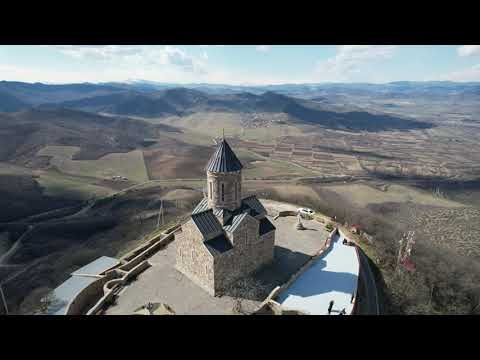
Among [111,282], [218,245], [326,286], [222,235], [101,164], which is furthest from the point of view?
[101,164]

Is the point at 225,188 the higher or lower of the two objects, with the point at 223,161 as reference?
lower

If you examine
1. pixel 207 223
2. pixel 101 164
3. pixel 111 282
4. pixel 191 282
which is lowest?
pixel 101 164

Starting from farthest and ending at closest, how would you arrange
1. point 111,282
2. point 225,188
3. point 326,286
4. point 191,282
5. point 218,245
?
1. point 225,188
2. point 326,286
3. point 111,282
4. point 191,282
5. point 218,245

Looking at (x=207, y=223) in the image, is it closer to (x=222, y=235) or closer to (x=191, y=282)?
(x=222, y=235)

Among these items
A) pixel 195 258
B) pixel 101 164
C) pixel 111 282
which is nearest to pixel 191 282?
pixel 195 258

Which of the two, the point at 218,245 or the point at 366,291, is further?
the point at 366,291

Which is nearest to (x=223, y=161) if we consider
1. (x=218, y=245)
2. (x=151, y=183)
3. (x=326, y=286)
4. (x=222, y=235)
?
(x=222, y=235)
